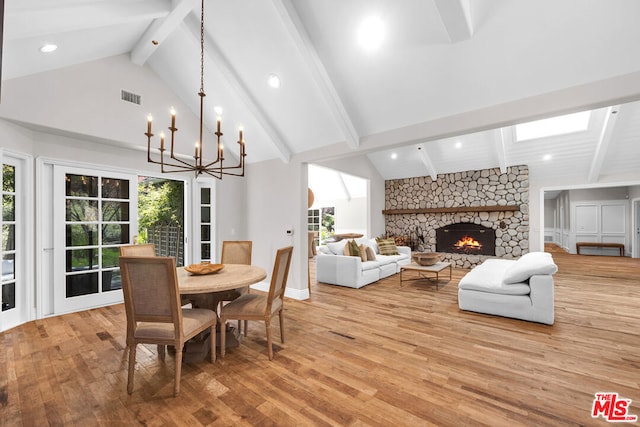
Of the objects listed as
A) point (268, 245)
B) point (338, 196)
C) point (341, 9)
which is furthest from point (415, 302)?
point (338, 196)

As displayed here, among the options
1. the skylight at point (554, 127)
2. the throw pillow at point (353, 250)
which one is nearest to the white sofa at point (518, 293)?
the throw pillow at point (353, 250)

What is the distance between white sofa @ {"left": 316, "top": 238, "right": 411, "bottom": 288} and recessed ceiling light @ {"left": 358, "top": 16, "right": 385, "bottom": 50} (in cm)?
337

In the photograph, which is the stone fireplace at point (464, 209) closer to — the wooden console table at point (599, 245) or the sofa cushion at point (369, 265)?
the sofa cushion at point (369, 265)

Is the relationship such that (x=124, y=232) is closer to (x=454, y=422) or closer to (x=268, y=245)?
(x=268, y=245)

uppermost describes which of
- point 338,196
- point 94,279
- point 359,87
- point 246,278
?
point 359,87

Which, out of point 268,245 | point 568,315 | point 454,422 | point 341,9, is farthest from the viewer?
point 268,245

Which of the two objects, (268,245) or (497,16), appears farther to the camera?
(268,245)

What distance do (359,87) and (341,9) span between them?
2.71 ft

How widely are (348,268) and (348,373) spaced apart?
287cm

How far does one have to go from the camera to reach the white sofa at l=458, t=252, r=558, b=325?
3398 mm

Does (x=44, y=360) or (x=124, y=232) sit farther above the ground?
(x=124, y=232)

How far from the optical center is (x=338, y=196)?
398 inches

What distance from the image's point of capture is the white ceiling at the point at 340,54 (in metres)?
2.43

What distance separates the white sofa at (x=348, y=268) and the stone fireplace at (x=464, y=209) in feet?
6.69
